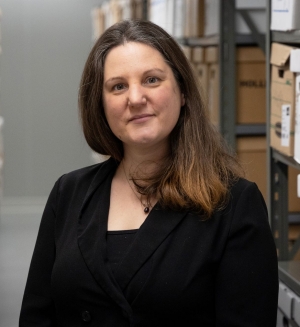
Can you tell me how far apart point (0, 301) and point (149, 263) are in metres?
3.14

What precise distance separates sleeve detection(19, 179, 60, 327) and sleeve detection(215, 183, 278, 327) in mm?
471

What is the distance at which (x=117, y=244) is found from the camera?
1.67m

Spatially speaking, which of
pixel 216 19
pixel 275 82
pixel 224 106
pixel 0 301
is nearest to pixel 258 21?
pixel 216 19

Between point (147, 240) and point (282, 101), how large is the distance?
4.34 ft

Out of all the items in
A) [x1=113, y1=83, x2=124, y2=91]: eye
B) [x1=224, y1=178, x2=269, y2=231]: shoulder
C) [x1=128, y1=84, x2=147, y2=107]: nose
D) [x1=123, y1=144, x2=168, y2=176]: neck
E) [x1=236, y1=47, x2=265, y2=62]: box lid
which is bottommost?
[x1=224, y1=178, x2=269, y2=231]: shoulder

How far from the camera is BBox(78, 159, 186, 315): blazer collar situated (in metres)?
1.60

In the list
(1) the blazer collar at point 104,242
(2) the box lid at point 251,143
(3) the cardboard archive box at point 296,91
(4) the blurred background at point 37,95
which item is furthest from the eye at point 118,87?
(4) the blurred background at point 37,95

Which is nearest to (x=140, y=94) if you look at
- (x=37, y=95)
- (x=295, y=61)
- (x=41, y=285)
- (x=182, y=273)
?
(x=182, y=273)

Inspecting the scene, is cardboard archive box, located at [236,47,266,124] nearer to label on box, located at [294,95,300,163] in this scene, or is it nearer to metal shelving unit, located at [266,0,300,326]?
metal shelving unit, located at [266,0,300,326]

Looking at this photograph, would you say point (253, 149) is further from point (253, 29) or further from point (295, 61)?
point (295, 61)

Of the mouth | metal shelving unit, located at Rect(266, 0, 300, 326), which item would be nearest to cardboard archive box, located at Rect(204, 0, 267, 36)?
metal shelving unit, located at Rect(266, 0, 300, 326)

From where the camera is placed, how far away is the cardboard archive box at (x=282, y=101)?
104 inches

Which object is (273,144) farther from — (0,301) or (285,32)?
(0,301)

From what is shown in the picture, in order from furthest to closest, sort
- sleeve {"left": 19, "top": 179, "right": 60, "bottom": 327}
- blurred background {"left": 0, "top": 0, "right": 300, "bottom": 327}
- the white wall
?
1. the white wall
2. blurred background {"left": 0, "top": 0, "right": 300, "bottom": 327}
3. sleeve {"left": 19, "top": 179, "right": 60, "bottom": 327}
